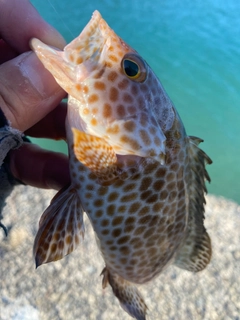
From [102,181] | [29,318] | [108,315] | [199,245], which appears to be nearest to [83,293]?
[108,315]

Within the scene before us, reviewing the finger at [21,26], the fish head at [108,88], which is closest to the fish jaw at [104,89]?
the fish head at [108,88]

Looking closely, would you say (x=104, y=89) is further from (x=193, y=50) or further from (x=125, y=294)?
(x=193, y=50)

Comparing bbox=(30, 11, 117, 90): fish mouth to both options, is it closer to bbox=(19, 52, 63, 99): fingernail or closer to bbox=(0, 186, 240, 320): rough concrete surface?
bbox=(19, 52, 63, 99): fingernail

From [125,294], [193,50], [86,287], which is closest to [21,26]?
[125,294]

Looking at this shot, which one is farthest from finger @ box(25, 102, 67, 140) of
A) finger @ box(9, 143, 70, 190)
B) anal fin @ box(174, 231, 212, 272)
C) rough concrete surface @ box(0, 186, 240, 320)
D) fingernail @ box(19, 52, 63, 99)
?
rough concrete surface @ box(0, 186, 240, 320)

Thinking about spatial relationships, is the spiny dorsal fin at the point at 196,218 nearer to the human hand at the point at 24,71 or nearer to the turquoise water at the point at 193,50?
the human hand at the point at 24,71

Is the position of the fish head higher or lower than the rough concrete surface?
higher
